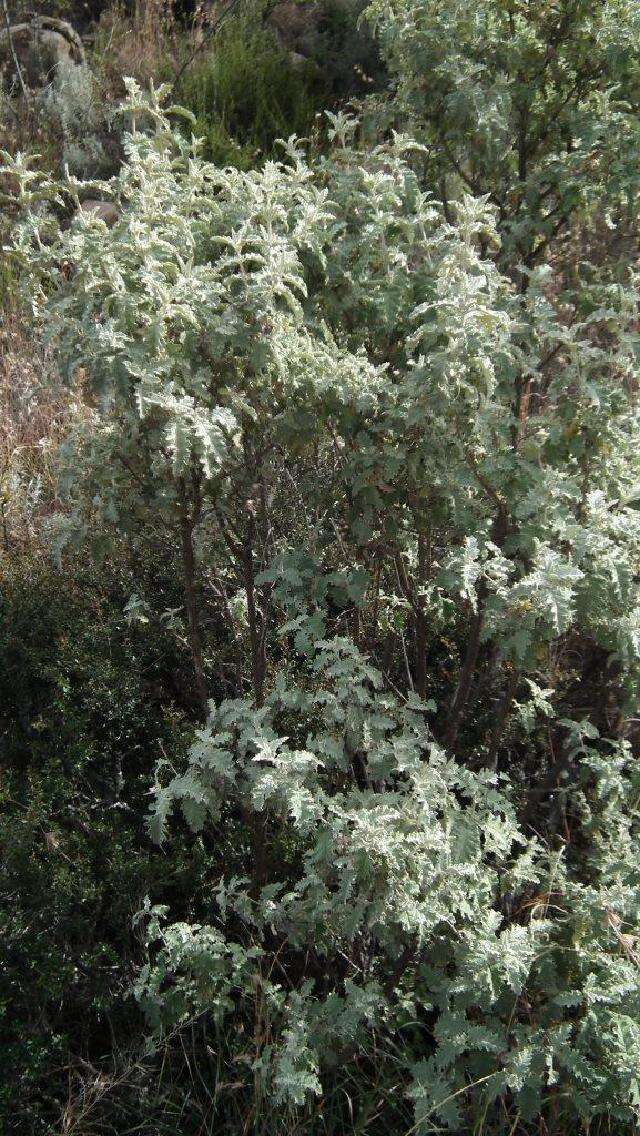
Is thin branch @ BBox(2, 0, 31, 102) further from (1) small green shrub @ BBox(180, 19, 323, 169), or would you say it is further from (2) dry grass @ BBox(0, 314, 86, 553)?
(2) dry grass @ BBox(0, 314, 86, 553)

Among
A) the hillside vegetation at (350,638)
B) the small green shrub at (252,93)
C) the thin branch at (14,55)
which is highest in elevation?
the thin branch at (14,55)

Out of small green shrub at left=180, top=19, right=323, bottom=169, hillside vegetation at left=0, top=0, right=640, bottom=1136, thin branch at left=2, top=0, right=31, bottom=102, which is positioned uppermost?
thin branch at left=2, top=0, right=31, bottom=102

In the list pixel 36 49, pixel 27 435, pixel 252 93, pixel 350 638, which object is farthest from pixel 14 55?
pixel 350 638

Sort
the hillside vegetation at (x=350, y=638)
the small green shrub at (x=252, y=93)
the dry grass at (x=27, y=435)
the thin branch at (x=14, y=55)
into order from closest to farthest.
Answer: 1. the hillside vegetation at (x=350, y=638)
2. the dry grass at (x=27, y=435)
3. the small green shrub at (x=252, y=93)
4. the thin branch at (x=14, y=55)

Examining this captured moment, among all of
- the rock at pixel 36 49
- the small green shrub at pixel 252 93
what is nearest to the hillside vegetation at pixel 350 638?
the small green shrub at pixel 252 93

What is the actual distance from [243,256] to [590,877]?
178cm

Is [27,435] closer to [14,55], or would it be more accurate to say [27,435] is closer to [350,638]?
[350,638]

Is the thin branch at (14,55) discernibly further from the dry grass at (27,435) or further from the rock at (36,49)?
the dry grass at (27,435)

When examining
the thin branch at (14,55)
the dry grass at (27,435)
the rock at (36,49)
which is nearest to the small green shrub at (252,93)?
the thin branch at (14,55)

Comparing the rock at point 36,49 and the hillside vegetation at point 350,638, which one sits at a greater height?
the rock at point 36,49

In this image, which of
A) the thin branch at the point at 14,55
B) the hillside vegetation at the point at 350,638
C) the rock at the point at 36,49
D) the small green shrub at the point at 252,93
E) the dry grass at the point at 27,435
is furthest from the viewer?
the rock at the point at 36,49

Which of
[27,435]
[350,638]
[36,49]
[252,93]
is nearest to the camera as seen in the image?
[350,638]

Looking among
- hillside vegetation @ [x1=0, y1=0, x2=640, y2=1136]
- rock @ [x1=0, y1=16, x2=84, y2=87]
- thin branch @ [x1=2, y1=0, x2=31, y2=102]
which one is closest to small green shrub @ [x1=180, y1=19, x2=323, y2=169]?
thin branch @ [x1=2, y1=0, x2=31, y2=102]

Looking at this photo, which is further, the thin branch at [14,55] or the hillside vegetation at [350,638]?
the thin branch at [14,55]
